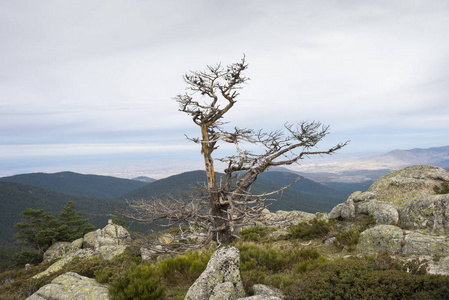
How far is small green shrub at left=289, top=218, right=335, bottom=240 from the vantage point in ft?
47.7

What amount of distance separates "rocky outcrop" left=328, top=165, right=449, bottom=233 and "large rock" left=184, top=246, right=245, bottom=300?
10.1 metres

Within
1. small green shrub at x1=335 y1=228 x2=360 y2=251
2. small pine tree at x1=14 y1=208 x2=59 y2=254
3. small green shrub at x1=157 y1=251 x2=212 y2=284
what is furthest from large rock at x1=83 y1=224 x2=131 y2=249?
small pine tree at x1=14 y1=208 x2=59 y2=254

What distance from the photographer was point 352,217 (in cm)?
1512

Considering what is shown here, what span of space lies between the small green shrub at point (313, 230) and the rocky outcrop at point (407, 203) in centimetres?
162

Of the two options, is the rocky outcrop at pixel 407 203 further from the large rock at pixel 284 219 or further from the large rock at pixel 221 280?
the large rock at pixel 221 280

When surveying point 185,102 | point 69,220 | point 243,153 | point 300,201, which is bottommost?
point 300,201

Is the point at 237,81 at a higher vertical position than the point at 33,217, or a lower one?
higher

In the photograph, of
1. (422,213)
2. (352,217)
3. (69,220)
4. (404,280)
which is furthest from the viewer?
(69,220)

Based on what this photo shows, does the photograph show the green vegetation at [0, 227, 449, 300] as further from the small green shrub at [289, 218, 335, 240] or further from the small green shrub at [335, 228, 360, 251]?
the small green shrub at [289, 218, 335, 240]

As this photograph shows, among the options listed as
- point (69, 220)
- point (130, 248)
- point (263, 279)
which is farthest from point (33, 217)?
point (263, 279)

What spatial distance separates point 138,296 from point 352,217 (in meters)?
13.6

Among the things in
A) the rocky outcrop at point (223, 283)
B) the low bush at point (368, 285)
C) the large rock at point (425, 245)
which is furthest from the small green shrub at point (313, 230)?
the rocky outcrop at point (223, 283)

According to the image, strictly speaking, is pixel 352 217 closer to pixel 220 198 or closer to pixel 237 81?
pixel 220 198

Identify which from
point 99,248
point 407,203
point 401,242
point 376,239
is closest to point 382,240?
point 376,239
